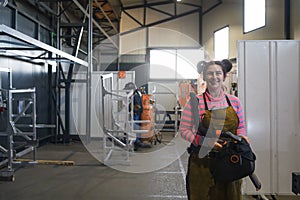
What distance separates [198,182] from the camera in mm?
1679

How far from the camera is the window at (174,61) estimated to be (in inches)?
368

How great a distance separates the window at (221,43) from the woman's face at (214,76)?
6.33 meters

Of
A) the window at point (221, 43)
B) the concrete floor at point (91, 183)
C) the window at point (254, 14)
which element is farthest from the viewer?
the window at point (221, 43)

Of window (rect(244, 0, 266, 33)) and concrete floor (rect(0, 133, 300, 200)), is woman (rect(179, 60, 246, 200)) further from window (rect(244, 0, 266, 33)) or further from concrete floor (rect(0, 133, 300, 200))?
window (rect(244, 0, 266, 33))

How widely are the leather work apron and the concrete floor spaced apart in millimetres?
1319

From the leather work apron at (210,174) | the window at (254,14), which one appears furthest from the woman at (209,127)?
the window at (254,14)

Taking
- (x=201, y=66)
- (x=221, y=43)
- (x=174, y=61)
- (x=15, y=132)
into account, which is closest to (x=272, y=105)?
(x=201, y=66)

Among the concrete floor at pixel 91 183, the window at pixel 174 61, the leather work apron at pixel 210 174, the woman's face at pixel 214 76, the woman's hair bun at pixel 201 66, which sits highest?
the window at pixel 174 61

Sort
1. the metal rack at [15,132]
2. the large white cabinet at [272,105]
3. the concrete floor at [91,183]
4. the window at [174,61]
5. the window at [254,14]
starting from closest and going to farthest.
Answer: the large white cabinet at [272,105], the concrete floor at [91,183], the metal rack at [15,132], the window at [254,14], the window at [174,61]

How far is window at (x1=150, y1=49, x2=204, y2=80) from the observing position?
9359mm

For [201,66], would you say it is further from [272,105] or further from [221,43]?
[221,43]

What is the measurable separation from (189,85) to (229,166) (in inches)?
250

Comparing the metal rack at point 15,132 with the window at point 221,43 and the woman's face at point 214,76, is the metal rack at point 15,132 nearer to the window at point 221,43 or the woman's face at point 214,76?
the woman's face at point 214,76

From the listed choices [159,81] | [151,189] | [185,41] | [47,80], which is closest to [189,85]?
[159,81]
